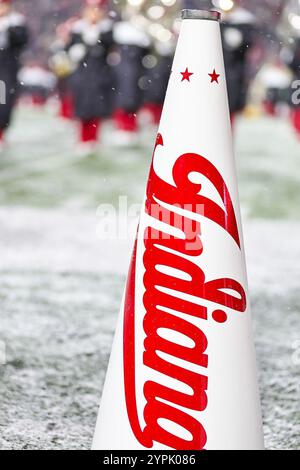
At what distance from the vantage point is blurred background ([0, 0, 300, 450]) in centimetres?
350

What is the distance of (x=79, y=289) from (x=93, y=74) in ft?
25.2

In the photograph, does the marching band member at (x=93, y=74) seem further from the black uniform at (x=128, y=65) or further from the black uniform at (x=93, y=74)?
the black uniform at (x=128, y=65)

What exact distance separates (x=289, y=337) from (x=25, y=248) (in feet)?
7.53

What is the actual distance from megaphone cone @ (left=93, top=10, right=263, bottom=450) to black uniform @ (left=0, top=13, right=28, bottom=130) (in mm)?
9313

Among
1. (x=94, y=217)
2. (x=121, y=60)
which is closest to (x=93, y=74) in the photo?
(x=121, y=60)

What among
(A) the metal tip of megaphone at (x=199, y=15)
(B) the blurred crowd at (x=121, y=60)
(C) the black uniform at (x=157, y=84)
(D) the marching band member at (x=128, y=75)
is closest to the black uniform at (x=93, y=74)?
(B) the blurred crowd at (x=121, y=60)

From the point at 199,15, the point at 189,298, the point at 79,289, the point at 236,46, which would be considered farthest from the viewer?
the point at 236,46

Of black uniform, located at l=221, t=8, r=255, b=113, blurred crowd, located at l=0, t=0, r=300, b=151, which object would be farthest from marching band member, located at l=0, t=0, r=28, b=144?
black uniform, located at l=221, t=8, r=255, b=113

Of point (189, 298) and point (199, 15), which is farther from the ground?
point (199, 15)

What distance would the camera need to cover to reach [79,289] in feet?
16.7

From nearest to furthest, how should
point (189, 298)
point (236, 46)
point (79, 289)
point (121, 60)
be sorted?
point (189, 298) → point (79, 289) → point (236, 46) → point (121, 60)

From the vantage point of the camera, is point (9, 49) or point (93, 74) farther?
point (93, 74)

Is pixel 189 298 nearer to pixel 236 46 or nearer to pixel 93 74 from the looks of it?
pixel 236 46

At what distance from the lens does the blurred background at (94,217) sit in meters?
3.50
